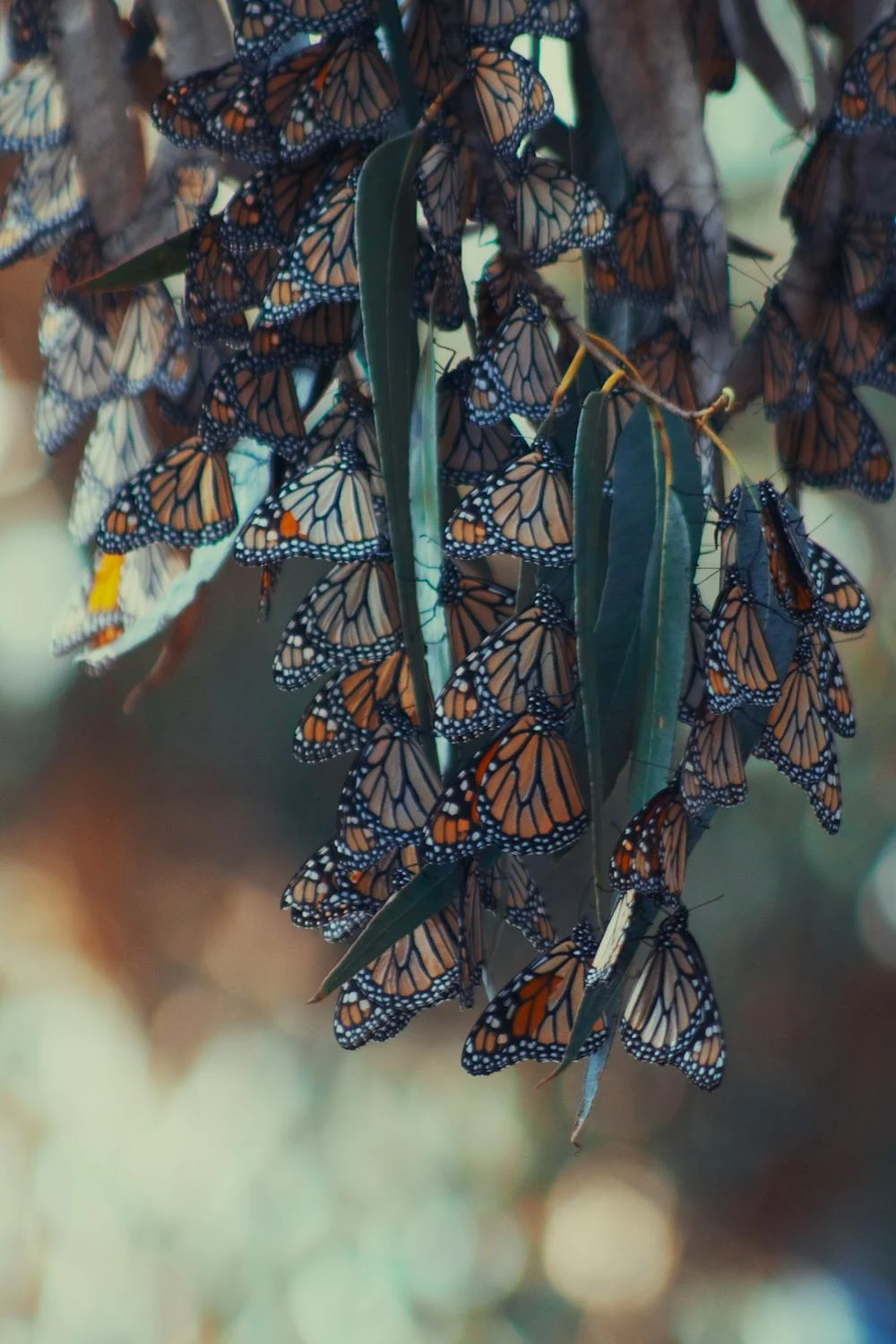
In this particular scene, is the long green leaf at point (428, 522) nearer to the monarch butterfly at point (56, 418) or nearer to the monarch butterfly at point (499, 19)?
the monarch butterfly at point (499, 19)

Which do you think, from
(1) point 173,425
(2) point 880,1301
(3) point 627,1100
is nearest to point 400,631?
(1) point 173,425

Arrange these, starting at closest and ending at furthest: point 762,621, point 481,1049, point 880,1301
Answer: point 762,621, point 481,1049, point 880,1301

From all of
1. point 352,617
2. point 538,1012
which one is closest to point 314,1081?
point 538,1012

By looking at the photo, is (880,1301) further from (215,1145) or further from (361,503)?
(361,503)

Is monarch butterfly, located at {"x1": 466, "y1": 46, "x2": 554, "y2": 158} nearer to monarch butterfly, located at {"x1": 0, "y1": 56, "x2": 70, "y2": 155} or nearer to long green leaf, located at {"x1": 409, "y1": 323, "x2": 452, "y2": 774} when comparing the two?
long green leaf, located at {"x1": 409, "y1": 323, "x2": 452, "y2": 774}

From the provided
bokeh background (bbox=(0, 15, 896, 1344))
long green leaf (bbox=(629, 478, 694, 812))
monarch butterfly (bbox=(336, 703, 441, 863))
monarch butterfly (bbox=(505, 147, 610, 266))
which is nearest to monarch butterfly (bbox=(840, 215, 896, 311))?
monarch butterfly (bbox=(505, 147, 610, 266))

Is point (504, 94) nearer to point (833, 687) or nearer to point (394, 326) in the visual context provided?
point (394, 326)
